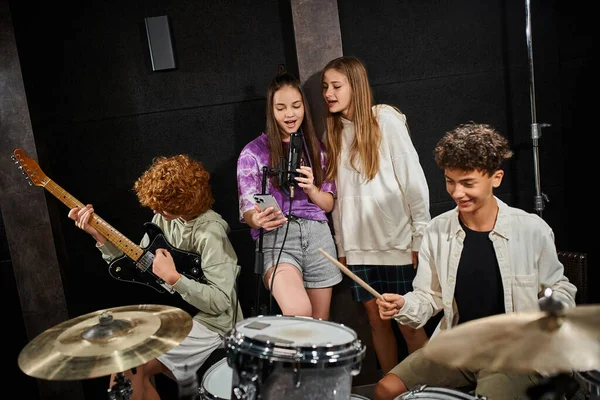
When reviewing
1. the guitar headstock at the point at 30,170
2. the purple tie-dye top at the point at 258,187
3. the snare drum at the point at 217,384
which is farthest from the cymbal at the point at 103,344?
the guitar headstock at the point at 30,170

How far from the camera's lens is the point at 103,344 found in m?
2.01

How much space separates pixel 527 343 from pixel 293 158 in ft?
5.02

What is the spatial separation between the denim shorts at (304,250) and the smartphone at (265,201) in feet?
0.65

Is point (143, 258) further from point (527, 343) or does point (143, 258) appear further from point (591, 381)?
point (591, 381)

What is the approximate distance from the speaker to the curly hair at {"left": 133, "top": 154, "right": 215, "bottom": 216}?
2.22 ft

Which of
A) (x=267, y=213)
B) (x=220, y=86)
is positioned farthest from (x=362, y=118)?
(x=220, y=86)

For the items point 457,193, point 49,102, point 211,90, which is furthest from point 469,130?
point 49,102

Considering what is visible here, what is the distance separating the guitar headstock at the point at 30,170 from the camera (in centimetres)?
312

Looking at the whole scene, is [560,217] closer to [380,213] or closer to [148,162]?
[380,213]

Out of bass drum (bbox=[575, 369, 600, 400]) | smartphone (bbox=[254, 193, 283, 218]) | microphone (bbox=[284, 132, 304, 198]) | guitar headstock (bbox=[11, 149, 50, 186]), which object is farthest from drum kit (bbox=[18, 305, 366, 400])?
guitar headstock (bbox=[11, 149, 50, 186])

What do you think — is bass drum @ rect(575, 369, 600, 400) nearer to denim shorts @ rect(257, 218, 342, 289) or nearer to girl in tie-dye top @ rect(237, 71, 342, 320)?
girl in tie-dye top @ rect(237, 71, 342, 320)

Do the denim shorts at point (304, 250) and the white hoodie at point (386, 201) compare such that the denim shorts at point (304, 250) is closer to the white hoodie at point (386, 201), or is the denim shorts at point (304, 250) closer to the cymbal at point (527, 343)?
the white hoodie at point (386, 201)

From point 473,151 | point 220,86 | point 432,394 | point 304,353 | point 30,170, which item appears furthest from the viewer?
point 220,86

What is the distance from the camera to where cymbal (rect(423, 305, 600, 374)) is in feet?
5.05
